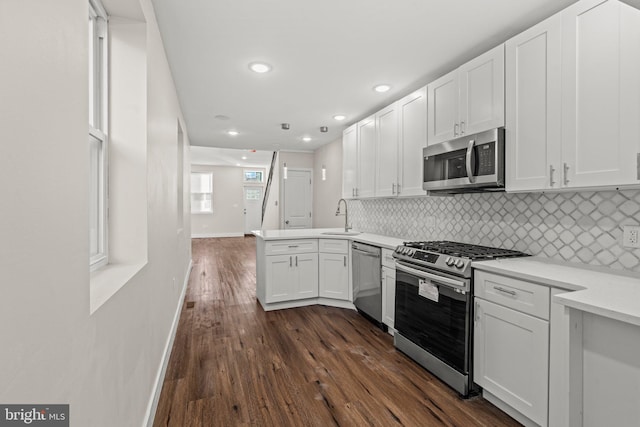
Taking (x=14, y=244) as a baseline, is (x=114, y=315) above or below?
below

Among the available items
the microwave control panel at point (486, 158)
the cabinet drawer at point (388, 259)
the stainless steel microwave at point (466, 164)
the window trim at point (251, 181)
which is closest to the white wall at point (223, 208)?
the window trim at point (251, 181)

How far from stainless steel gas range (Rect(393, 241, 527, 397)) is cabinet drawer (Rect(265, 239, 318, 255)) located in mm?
1440

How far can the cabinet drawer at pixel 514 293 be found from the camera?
1769 mm

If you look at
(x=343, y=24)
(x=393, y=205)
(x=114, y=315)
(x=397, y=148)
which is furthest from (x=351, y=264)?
(x=114, y=315)

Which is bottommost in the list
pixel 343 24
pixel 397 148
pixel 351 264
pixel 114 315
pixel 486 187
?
pixel 351 264

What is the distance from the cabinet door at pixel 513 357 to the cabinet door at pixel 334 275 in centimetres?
199

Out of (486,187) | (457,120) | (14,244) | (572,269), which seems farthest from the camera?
(457,120)

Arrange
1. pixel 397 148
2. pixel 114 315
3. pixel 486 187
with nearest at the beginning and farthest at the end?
pixel 114 315
pixel 486 187
pixel 397 148

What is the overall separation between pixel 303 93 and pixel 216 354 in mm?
2793

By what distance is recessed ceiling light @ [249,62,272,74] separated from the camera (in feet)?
9.41

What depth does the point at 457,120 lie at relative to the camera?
2.67 metres

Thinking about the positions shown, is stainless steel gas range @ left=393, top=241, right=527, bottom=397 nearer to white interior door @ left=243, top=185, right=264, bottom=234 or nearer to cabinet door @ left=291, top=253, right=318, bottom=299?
cabinet door @ left=291, top=253, right=318, bottom=299

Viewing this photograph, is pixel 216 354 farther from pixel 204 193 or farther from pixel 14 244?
pixel 204 193

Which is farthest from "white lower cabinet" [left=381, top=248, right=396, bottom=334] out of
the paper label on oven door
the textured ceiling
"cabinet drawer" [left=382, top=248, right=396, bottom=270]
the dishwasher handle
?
Answer: the textured ceiling
